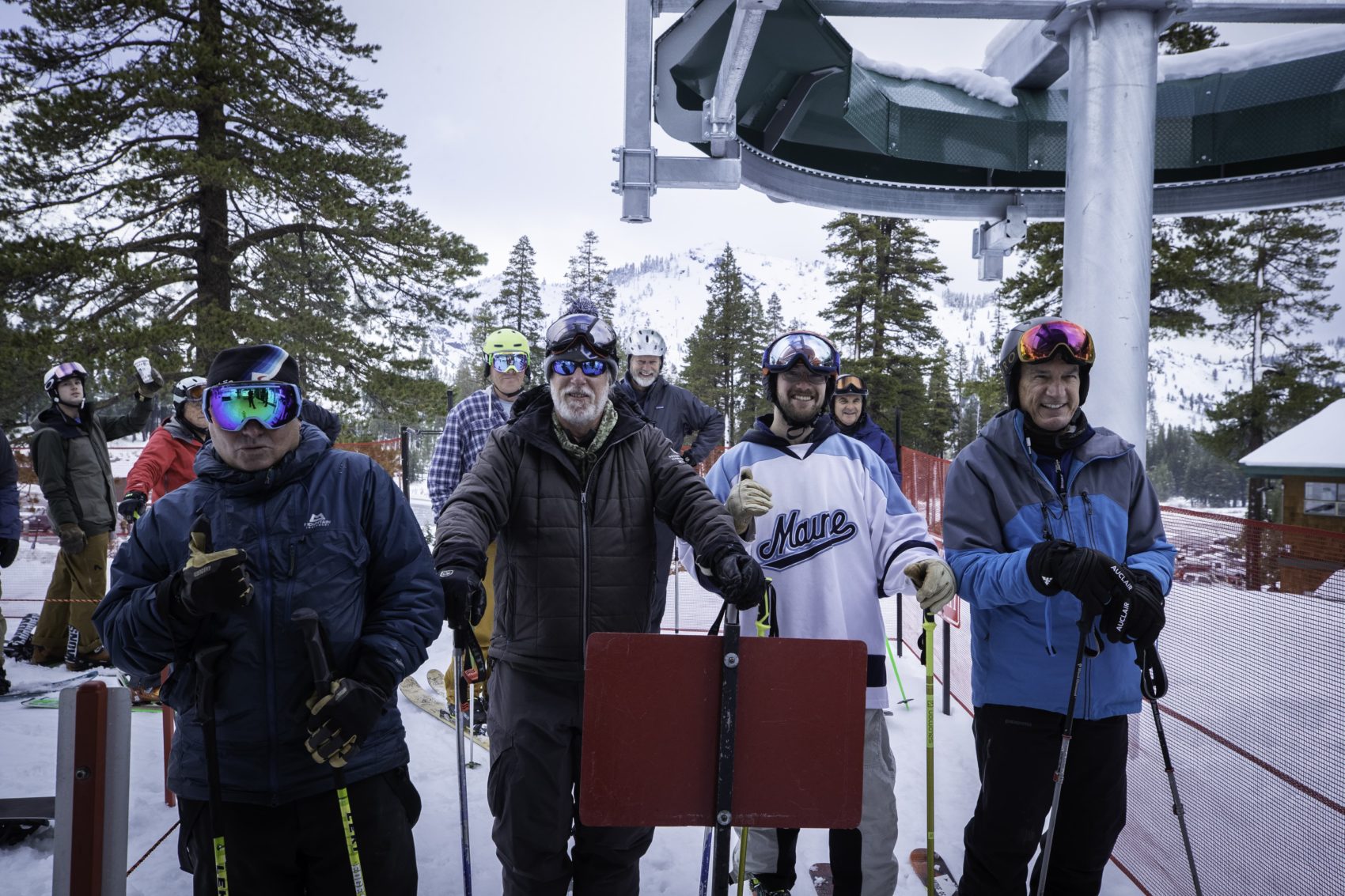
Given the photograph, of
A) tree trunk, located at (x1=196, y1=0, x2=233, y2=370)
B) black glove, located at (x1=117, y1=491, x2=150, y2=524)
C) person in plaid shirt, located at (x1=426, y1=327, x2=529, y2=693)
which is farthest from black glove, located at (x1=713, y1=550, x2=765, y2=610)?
tree trunk, located at (x1=196, y1=0, x2=233, y2=370)

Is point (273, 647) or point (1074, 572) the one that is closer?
point (273, 647)

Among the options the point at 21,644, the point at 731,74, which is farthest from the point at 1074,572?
the point at 21,644

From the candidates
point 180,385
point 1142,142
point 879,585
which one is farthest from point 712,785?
point 180,385

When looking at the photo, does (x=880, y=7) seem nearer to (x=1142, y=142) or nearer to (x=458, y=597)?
(x=1142, y=142)

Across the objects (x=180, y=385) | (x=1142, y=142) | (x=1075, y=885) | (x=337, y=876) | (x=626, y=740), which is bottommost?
(x=1075, y=885)

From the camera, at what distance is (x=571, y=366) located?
286 cm

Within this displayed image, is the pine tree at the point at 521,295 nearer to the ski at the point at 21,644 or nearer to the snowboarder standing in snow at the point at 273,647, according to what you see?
the ski at the point at 21,644

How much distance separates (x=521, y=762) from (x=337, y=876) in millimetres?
635

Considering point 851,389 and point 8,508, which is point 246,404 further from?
point 8,508

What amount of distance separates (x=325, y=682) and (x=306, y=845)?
0.60 metres

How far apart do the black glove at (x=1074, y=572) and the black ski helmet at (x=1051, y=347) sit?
2.37 feet

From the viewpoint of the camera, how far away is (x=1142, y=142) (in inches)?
171

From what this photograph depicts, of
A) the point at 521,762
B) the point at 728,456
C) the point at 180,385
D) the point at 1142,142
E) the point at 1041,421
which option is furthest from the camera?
the point at 180,385

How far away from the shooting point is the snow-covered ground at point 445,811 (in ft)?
12.2
